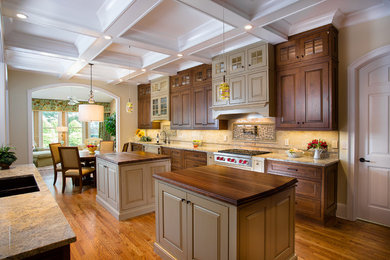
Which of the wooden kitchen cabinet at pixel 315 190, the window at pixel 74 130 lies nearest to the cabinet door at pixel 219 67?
the wooden kitchen cabinet at pixel 315 190

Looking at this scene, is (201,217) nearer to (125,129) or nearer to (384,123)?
(384,123)

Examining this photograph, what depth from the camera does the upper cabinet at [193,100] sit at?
485cm

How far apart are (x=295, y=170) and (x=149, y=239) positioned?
2.19 meters

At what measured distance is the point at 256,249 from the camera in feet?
5.45

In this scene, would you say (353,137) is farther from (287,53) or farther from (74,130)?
(74,130)

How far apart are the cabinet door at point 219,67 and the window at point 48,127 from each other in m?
8.69

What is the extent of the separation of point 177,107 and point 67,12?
315cm

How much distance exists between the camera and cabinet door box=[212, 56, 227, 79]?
14.0 feet

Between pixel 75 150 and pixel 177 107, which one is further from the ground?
pixel 177 107

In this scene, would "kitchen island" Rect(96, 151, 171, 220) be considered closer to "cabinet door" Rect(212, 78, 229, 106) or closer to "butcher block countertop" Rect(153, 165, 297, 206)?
"butcher block countertop" Rect(153, 165, 297, 206)

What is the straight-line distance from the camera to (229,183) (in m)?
1.89

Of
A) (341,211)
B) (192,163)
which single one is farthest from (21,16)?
(341,211)

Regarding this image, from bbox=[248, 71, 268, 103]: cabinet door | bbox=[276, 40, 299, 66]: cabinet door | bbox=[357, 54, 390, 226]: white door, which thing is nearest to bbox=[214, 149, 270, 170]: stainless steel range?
bbox=[248, 71, 268, 103]: cabinet door

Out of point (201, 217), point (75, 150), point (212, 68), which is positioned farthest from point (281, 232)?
point (75, 150)
